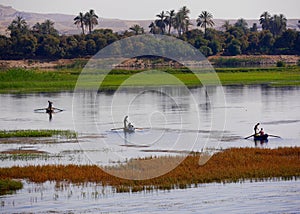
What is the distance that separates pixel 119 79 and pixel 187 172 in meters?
73.6

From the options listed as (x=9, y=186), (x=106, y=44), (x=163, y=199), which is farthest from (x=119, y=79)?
(x=163, y=199)

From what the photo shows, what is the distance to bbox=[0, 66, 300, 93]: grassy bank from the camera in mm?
93750

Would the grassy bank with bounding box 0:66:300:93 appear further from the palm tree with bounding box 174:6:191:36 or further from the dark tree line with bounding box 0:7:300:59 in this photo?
the palm tree with bounding box 174:6:191:36

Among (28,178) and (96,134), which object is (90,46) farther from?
(28,178)

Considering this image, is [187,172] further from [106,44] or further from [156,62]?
[106,44]

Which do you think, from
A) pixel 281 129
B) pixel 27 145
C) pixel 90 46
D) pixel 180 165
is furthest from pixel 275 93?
pixel 90 46

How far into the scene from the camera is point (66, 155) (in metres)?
34.3

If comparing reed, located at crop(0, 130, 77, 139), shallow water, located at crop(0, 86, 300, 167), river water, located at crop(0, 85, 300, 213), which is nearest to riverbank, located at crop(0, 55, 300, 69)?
river water, located at crop(0, 85, 300, 213)

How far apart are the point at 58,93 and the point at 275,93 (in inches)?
1000

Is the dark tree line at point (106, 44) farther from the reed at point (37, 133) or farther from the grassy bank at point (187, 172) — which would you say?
the grassy bank at point (187, 172)

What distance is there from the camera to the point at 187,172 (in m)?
28.3

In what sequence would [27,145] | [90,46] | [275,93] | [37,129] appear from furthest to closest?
[90,46]
[275,93]
[37,129]
[27,145]

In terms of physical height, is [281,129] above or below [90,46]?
below

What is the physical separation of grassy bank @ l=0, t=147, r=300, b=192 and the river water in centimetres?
82
